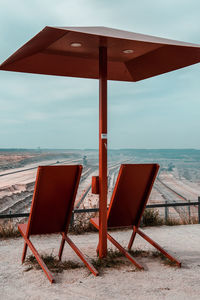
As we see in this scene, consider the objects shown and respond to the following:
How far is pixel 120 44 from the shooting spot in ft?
10.4

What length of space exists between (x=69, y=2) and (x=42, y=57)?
10.4 feet

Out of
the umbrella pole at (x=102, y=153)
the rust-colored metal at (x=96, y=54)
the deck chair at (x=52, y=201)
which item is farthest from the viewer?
the umbrella pole at (x=102, y=153)

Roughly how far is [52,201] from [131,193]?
0.87 m

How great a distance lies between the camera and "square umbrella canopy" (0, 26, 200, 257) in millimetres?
2896

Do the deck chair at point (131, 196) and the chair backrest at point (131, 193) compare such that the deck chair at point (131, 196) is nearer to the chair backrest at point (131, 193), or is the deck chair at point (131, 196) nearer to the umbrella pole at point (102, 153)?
the chair backrest at point (131, 193)

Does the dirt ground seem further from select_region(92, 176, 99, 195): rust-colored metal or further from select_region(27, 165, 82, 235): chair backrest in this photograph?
select_region(92, 176, 99, 195): rust-colored metal

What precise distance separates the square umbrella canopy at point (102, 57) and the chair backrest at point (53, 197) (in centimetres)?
35

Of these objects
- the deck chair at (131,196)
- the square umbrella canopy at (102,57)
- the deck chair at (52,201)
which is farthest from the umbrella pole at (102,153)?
the deck chair at (52,201)

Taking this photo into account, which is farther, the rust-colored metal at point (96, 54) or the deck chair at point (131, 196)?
the deck chair at point (131, 196)

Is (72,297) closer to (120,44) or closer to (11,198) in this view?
(120,44)

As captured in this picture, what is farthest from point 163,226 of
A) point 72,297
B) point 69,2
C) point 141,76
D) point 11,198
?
point 11,198

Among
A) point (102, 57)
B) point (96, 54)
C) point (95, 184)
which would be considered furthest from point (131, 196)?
point (96, 54)

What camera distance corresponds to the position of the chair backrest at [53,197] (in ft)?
10.1

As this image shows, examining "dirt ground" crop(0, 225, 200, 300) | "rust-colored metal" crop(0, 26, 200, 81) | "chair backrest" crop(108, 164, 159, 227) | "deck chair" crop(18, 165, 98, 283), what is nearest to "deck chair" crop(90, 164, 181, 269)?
"chair backrest" crop(108, 164, 159, 227)
